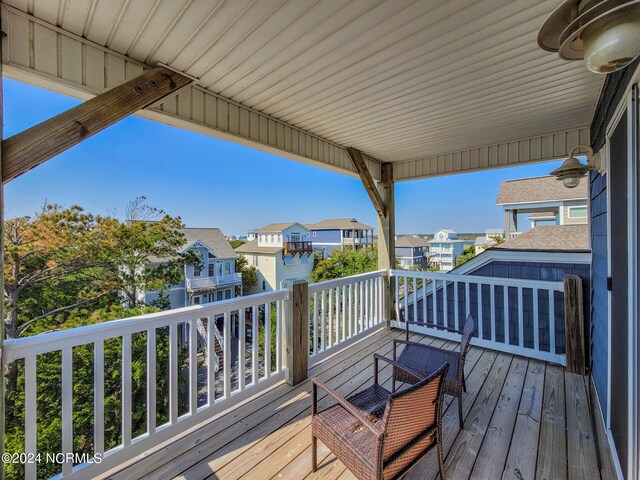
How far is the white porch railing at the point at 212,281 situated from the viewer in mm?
11102

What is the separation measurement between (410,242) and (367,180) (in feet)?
86.3

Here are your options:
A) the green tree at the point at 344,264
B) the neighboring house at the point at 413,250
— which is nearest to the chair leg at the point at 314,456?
the green tree at the point at 344,264

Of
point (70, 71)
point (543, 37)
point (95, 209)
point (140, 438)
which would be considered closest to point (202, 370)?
point (95, 209)

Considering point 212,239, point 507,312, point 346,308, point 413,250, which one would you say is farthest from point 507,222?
point 413,250

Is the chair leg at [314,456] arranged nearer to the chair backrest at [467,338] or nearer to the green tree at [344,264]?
the chair backrest at [467,338]

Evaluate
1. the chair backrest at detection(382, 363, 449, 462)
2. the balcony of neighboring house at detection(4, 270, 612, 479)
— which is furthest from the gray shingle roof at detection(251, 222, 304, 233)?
the chair backrest at detection(382, 363, 449, 462)

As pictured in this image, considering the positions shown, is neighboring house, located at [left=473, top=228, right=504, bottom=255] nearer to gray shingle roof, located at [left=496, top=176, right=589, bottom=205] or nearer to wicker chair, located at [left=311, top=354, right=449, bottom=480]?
gray shingle roof, located at [left=496, top=176, right=589, bottom=205]

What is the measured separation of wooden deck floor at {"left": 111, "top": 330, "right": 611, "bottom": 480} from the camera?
1751mm

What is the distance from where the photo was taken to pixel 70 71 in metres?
1.79

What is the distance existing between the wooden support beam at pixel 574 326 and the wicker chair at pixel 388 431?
93.2 inches

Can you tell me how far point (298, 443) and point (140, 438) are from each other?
3.56ft

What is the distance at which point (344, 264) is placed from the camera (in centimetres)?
2056

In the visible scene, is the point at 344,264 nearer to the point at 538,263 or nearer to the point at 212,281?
the point at 212,281

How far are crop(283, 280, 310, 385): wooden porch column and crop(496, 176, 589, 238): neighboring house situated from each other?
709cm
